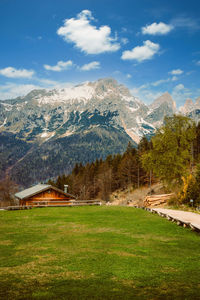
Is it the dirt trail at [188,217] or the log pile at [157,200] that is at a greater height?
the dirt trail at [188,217]

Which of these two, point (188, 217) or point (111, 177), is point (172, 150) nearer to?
point (188, 217)

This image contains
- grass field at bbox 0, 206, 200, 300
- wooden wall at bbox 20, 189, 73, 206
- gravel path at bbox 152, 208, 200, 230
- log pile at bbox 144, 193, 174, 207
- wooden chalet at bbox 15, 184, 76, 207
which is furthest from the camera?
wooden wall at bbox 20, 189, 73, 206

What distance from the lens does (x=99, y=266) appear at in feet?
26.1

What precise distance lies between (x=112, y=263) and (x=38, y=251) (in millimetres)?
3343

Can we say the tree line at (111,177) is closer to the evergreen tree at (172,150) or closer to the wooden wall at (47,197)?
the evergreen tree at (172,150)

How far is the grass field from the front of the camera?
602cm

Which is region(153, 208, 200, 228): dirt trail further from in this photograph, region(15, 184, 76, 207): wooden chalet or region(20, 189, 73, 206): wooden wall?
region(20, 189, 73, 206): wooden wall

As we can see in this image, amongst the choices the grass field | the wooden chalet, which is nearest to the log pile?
the wooden chalet

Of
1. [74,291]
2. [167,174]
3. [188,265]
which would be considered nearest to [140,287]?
[74,291]

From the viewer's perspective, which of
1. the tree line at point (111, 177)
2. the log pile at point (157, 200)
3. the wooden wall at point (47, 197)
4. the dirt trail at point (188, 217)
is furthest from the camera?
the tree line at point (111, 177)

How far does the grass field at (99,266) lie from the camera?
602cm

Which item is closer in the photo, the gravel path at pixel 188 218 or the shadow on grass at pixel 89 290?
the shadow on grass at pixel 89 290

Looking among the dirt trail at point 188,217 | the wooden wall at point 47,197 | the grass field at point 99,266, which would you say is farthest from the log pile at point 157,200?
the grass field at point 99,266

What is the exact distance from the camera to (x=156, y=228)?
1534 centimetres
